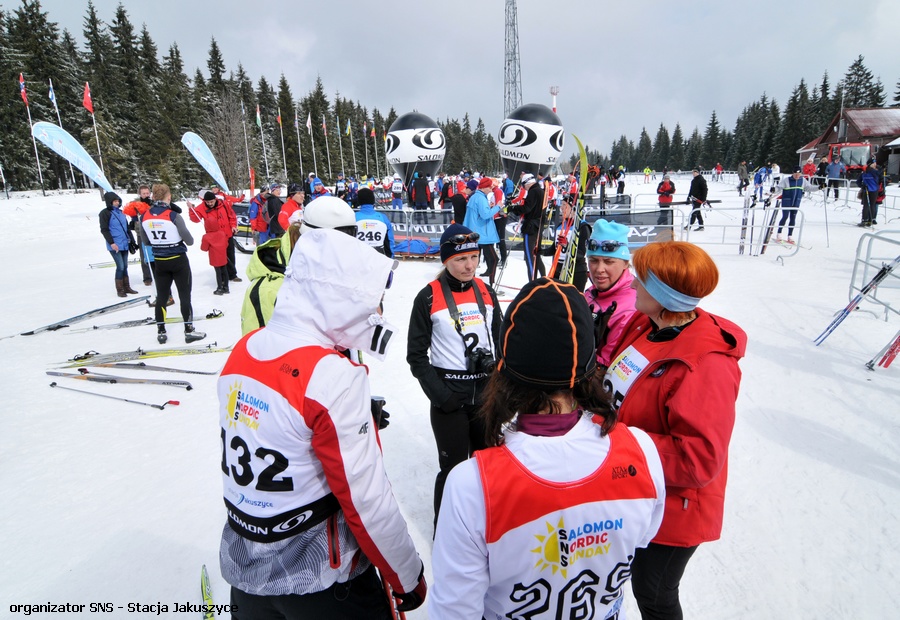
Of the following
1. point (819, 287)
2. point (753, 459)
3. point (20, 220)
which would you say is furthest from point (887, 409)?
point (20, 220)

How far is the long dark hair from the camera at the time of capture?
1279 mm

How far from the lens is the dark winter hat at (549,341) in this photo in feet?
4.08

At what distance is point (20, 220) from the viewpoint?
22.1 m

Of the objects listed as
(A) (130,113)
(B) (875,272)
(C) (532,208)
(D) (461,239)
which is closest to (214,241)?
(C) (532,208)

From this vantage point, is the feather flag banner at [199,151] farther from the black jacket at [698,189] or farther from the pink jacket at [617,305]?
the black jacket at [698,189]

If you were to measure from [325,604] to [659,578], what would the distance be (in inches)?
53.4

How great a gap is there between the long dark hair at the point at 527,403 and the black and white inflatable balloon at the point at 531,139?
14845mm

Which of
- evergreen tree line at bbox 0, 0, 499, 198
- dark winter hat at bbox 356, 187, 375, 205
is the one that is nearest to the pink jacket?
dark winter hat at bbox 356, 187, 375, 205

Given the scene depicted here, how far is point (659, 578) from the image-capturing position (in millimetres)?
1887

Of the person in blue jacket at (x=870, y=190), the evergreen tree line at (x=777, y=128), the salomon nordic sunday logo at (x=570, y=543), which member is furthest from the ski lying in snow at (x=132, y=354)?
the evergreen tree line at (x=777, y=128)

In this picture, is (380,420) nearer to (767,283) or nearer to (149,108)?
(767,283)

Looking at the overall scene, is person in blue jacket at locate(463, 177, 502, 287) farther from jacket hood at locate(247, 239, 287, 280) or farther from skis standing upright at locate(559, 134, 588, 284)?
jacket hood at locate(247, 239, 287, 280)

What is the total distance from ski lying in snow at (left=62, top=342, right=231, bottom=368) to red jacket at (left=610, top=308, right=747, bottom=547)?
21.2 ft

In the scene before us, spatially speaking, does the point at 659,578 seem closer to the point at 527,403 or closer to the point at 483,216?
the point at 527,403
